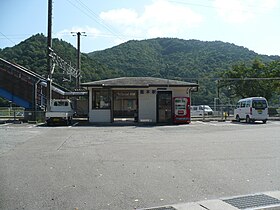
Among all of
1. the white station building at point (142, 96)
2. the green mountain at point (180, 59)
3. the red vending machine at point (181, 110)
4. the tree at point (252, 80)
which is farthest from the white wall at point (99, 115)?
the tree at point (252, 80)

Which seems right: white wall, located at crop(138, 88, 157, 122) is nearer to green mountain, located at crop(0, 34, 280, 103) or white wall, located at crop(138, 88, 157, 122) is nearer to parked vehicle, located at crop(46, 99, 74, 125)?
parked vehicle, located at crop(46, 99, 74, 125)

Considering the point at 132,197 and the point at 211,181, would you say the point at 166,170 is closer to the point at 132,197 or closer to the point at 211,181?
the point at 211,181

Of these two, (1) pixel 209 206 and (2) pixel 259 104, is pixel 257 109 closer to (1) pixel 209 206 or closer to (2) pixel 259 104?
(2) pixel 259 104

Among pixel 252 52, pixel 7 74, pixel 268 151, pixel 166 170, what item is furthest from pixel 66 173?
pixel 252 52

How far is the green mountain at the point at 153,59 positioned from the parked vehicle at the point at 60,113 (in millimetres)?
10700

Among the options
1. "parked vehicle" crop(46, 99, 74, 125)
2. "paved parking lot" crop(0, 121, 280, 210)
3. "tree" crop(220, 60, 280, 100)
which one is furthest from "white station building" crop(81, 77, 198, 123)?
"tree" crop(220, 60, 280, 100)

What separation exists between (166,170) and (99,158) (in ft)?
8.49

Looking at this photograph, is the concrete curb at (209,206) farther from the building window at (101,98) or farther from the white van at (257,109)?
the white van at (257,109)

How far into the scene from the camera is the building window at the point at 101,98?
27.0 meters

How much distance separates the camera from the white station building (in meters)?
26.9

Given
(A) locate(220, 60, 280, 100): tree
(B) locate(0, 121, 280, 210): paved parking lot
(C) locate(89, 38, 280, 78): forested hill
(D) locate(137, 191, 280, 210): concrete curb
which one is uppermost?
(C) locate(89, 38, 280, 78): forested hill

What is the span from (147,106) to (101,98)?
3.95 m

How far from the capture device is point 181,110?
26516mm

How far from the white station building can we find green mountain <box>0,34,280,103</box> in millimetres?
11547
